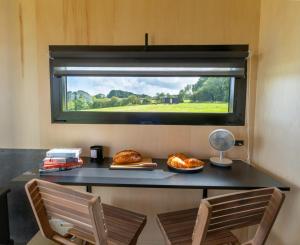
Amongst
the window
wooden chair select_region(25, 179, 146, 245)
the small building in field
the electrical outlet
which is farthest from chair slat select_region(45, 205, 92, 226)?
the electrical outlet

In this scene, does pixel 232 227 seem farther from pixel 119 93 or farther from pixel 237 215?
pixel 119 93

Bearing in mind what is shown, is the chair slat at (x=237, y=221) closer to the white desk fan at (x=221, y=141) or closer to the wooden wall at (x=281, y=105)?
the wooden wall at (x=281, y=105)

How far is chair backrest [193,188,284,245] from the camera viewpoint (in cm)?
95

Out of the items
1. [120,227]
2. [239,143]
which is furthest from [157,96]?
[120,227]

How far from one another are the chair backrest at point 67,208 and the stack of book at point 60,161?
1.25 ft

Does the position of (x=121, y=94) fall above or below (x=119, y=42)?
below

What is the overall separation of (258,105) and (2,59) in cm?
193

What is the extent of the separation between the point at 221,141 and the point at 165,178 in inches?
19.9

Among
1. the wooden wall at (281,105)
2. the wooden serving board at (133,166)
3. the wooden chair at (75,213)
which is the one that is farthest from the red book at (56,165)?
the wooden wall at (281,105)

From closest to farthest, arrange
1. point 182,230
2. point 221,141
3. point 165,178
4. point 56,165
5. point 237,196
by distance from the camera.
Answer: point 237,196, point 182,230, point 165,178, point 56,165, point 221,141

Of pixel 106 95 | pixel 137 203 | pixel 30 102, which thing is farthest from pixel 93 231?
pixel 30 102

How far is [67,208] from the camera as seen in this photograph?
1041 millimetres

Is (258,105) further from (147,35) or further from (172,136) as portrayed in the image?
(147,35)

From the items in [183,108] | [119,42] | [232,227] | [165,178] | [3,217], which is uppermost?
[119,42]
